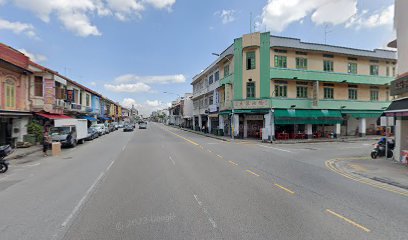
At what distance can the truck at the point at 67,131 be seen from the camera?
19.3m

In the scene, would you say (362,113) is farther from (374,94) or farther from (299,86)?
(299,86)

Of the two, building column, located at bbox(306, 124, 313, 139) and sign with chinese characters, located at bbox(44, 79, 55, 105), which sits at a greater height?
sign with chinese characters, located at bbox(44, 79, 55, 105)

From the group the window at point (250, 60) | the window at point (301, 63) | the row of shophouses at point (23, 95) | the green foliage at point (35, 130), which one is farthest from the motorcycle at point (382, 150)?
the green foliage at point (35, 130)

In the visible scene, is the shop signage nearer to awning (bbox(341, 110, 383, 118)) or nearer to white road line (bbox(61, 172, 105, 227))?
white road line (bbox(61, 172, 105, 227))

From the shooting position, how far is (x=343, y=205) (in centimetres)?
613

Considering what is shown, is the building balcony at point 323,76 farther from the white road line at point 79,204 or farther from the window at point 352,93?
the white road line at point 79,204

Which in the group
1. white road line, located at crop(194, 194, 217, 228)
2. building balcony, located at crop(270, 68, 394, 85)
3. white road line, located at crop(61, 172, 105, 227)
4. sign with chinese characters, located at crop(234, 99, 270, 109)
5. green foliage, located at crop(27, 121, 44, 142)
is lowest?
white road line, located at crop(61, 172, 105, 227)

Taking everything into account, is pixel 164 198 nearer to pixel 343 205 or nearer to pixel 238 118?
pixel 343 205

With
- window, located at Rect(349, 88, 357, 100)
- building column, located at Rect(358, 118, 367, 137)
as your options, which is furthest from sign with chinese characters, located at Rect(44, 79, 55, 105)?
building column, located at Rect(358, 118, 367, 137)

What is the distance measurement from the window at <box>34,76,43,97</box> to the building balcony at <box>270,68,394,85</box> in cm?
2642

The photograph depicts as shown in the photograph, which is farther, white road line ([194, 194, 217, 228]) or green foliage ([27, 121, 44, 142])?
green foliage ([27, 121, 44, 142])

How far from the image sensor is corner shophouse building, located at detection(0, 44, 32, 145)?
59.9ft

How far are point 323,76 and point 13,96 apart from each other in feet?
114

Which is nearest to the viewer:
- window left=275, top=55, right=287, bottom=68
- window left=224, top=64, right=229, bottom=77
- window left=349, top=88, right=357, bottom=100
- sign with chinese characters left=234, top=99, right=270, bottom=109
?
sign with chinese characters left=234, top=99, right=270, bottom=109
